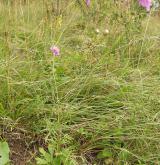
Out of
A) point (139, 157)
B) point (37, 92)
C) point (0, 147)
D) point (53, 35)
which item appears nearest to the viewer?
point (0, 147)

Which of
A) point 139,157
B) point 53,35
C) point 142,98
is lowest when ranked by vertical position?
point 139,157

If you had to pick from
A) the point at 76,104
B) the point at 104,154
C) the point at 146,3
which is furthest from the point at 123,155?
the point at 146,3

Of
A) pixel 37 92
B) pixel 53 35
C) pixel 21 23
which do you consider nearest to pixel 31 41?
pixel 53 35

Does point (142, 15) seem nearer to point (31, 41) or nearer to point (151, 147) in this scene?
point (31, 41)

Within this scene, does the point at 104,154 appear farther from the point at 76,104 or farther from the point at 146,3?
the point at 146,3

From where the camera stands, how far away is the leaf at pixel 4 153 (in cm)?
161

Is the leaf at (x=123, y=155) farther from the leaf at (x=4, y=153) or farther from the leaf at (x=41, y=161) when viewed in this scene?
the leaf at (x=4, y=153)

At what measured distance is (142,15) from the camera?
9.64 ft

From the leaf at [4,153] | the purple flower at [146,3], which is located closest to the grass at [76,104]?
the leaf at [4,153]

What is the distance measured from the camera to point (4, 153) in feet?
5.35

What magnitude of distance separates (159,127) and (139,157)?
19 centimetres

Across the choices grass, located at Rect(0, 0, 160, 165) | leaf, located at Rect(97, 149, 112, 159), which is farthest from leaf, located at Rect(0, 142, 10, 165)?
leaf, located at Rect(97, 149, 112, 159)

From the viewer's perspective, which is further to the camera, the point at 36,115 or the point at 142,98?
the point at 142,98

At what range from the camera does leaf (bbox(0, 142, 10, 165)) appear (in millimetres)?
1608
